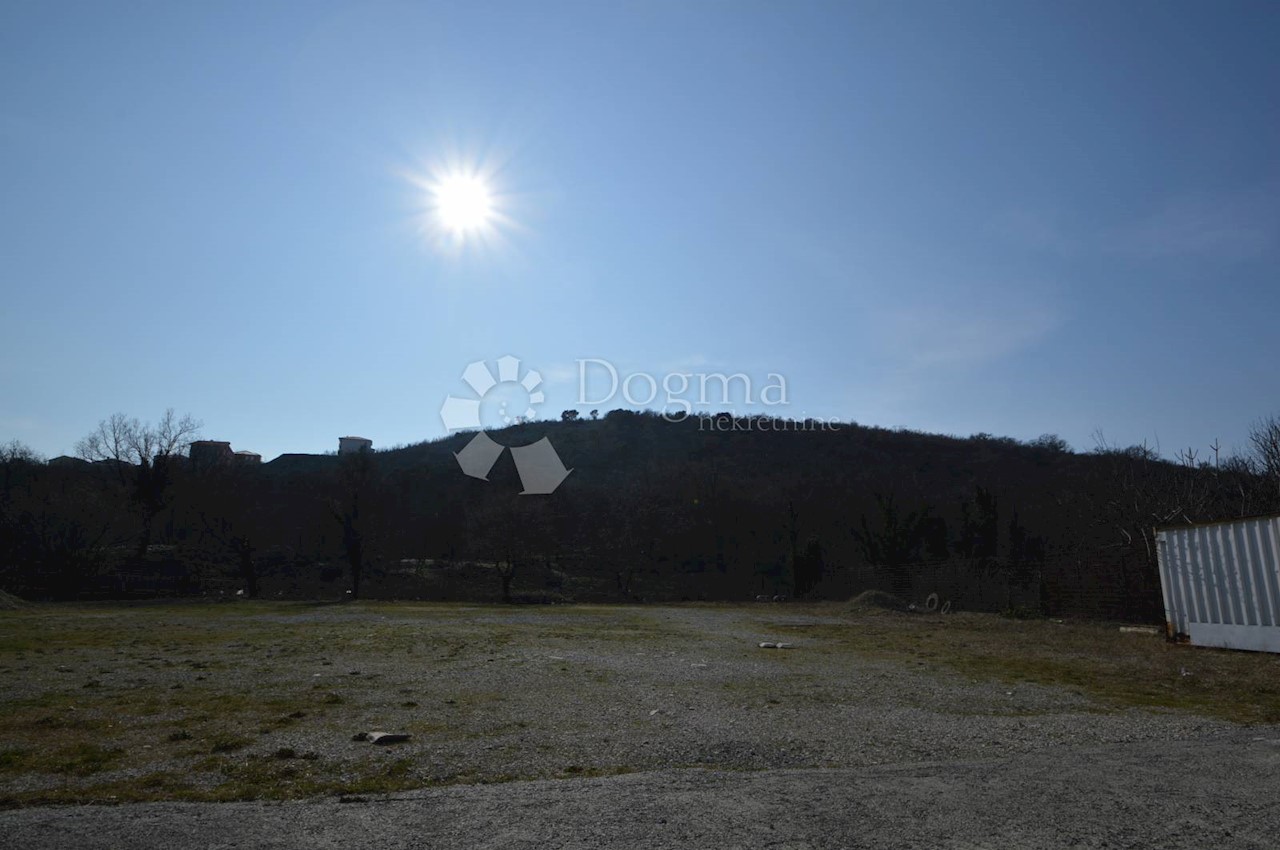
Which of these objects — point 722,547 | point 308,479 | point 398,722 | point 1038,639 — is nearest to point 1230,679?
point 1038,639

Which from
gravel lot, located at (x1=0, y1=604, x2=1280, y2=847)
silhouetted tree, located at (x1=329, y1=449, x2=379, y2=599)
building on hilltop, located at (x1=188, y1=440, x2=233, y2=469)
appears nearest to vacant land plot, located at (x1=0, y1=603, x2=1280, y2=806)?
gravel lot, located at (x1=0, y1=604, x2=1280, y2=847)

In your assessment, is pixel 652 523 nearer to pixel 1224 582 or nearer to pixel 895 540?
pixel 895 540

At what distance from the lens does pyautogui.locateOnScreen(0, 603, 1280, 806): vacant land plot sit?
605 centimetres

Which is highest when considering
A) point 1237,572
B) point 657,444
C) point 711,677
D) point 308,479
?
point 657,444

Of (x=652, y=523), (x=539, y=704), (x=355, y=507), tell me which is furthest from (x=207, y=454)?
(x=539, y=704)

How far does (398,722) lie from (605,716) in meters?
2.01

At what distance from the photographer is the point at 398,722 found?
7.73m

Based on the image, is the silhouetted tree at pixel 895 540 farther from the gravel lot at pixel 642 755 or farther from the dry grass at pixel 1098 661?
the gravel lot at pixel 642 755

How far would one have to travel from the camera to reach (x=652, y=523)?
5541 cm

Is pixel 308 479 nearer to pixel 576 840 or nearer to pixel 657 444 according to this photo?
pixel 657 444

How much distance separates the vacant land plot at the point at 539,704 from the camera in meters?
6.05

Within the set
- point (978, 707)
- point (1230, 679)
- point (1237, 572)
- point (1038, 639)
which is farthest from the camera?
point (1038, 639)

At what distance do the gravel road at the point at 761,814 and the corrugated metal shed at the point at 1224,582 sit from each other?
32.7 ft

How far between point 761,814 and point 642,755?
1903 millimetres
